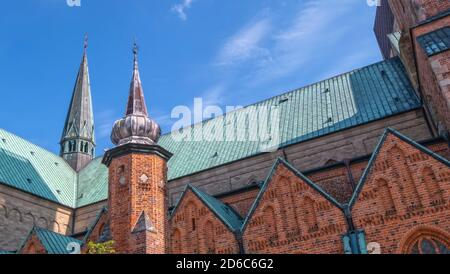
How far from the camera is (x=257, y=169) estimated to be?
21.8 meters

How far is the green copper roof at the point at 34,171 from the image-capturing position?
24.6 m

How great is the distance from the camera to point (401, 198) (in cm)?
1249

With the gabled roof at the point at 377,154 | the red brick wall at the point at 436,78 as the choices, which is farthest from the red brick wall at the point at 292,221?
the red brick wall at the point at 436,78

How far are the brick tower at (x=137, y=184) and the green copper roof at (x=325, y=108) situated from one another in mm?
9695

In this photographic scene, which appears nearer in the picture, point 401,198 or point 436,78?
point 401,198

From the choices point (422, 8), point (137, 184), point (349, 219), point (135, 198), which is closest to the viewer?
point (135, 198)

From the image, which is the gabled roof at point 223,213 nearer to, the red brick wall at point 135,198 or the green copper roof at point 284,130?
the red brick wall at point 135,198

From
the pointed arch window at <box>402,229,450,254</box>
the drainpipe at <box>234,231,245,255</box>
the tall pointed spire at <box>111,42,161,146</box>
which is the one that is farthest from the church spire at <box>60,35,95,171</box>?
the pointed arch window at <box>402,229,450,254</box>

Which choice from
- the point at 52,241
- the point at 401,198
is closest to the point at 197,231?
the point at 52,241

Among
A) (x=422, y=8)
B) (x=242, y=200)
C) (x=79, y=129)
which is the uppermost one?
(x=79, y=129)

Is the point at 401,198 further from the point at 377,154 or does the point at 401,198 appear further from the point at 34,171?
the point at 34,171

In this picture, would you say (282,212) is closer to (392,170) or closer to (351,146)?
(392,170)

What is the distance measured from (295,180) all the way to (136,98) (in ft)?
20.6

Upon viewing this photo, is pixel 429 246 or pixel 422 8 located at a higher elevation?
pixel 422 8
